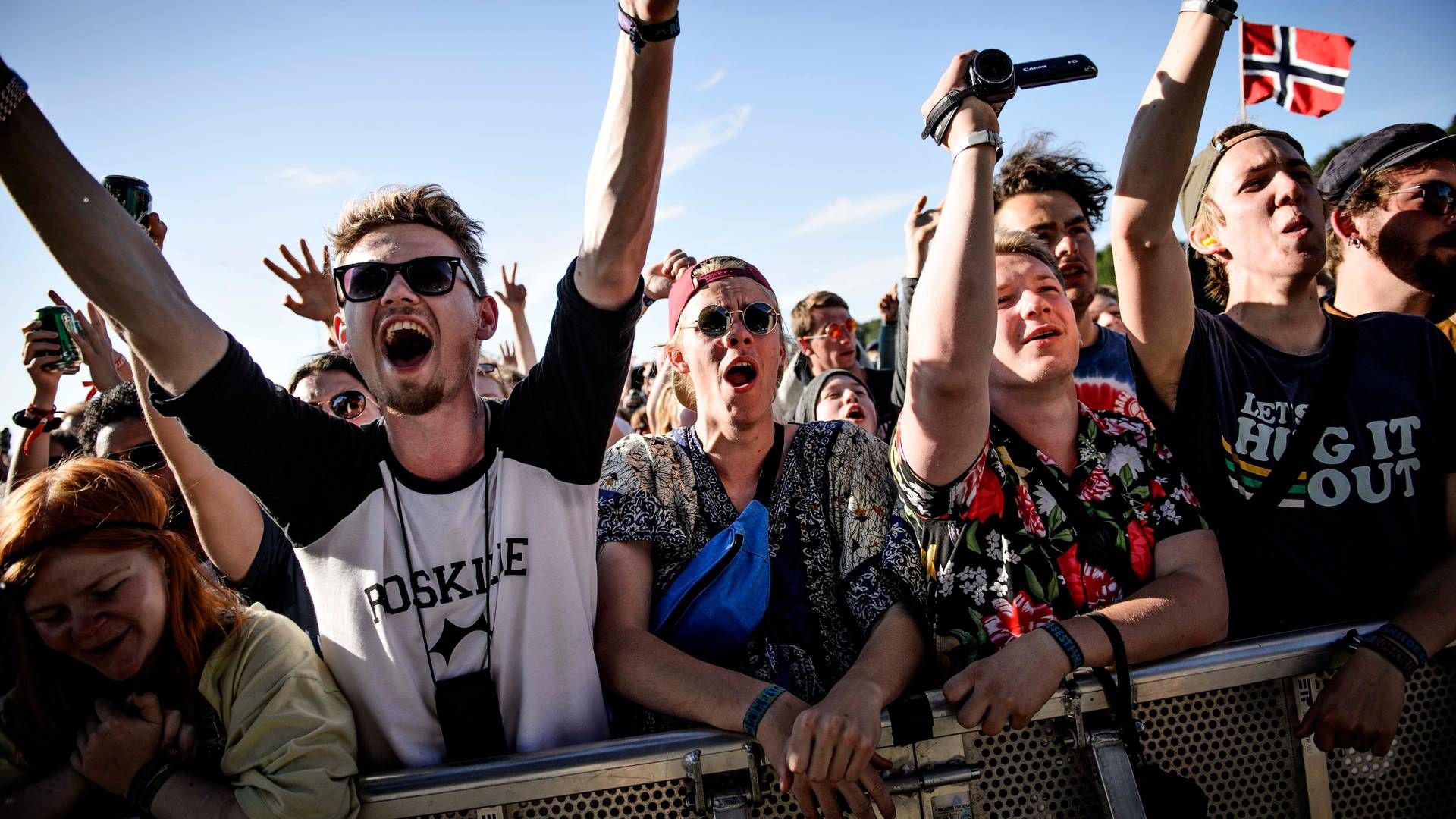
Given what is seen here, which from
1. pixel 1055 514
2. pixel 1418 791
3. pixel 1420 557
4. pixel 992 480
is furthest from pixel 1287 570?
pixel 992 480

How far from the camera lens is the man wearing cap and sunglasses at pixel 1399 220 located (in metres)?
3.14

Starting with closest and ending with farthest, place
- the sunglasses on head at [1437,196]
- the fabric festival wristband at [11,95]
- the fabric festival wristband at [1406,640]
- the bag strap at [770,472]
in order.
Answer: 1. the fabric festival wristband at [11,95]
2. the fabric festival wristband at [1406,640]
3. the bag strap at [770,472]
4. the sunglasses on head at [1437,196]

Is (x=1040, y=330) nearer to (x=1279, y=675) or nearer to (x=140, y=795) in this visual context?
(x=1279, y=675)

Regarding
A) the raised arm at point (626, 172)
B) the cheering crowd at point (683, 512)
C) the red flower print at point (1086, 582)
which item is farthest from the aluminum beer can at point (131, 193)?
the red flower print at point (1086, 582)

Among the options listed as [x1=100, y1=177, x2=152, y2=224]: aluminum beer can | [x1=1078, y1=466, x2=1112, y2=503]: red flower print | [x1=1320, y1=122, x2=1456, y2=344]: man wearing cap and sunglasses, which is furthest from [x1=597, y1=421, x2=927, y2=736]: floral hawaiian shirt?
[x1=1320, y1=122, x2=1456, y2=344]: man wearing cap and sunglasses

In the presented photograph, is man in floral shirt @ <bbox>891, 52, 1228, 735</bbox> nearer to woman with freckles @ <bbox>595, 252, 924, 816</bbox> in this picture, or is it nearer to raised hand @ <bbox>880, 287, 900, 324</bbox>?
woman with freckles @ <bbox>595, 252, 924, 816</bbox>

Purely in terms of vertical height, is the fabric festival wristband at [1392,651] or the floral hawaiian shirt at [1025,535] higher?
the floral hawaiian shirt at [1025,535]

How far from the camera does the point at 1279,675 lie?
1964mm

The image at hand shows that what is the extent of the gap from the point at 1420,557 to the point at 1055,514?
1130 millimetres

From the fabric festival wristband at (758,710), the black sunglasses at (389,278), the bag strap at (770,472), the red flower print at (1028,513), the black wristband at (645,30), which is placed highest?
the black wristband at (645,30)

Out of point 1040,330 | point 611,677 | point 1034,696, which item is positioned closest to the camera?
point 1034,696

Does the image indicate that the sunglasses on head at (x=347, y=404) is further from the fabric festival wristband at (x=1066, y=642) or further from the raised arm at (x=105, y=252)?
the fabric festival wristband at (x=1066, y=642)

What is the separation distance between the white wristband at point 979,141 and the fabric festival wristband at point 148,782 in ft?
7.64

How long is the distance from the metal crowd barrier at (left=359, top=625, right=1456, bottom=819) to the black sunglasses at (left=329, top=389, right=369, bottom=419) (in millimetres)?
2296
